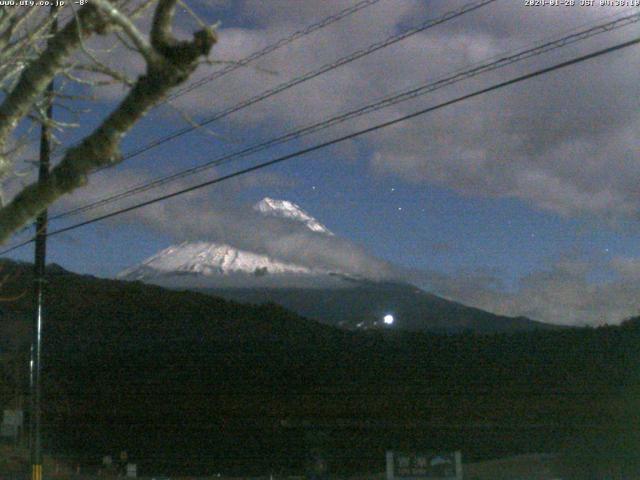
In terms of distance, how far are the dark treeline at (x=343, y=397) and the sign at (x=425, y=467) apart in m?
7.08

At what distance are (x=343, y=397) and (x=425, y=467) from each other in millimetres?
14929

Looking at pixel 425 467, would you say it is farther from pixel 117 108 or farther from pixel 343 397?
pixel 117 108

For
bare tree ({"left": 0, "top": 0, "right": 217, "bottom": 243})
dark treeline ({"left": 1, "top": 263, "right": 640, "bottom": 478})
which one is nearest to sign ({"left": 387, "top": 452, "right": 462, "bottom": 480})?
dark treeline ({"left": 1, "top": 263, "right": 640, "bottom": 478})

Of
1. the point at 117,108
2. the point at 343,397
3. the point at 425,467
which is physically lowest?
the point at 425,467

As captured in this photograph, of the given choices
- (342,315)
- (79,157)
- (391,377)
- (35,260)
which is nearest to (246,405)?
(391,377)

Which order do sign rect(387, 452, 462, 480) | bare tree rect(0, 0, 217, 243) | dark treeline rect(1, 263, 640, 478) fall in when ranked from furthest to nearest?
dark treeline rect(1, 263, 640, 478) < sign rect(387, 452, 462, 480) < bare tree rect(0, 0, 217, 243)

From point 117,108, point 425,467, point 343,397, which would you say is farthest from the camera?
point 343,397

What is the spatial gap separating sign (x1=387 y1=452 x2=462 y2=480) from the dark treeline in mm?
7084

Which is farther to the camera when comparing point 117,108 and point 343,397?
point 343,397

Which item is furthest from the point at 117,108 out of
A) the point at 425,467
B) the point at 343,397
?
the point at 343,397

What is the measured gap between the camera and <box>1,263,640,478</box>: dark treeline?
31.7 meters

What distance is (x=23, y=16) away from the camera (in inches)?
260

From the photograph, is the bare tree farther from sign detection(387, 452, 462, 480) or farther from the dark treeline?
the dark treeline

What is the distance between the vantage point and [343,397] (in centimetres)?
3553
